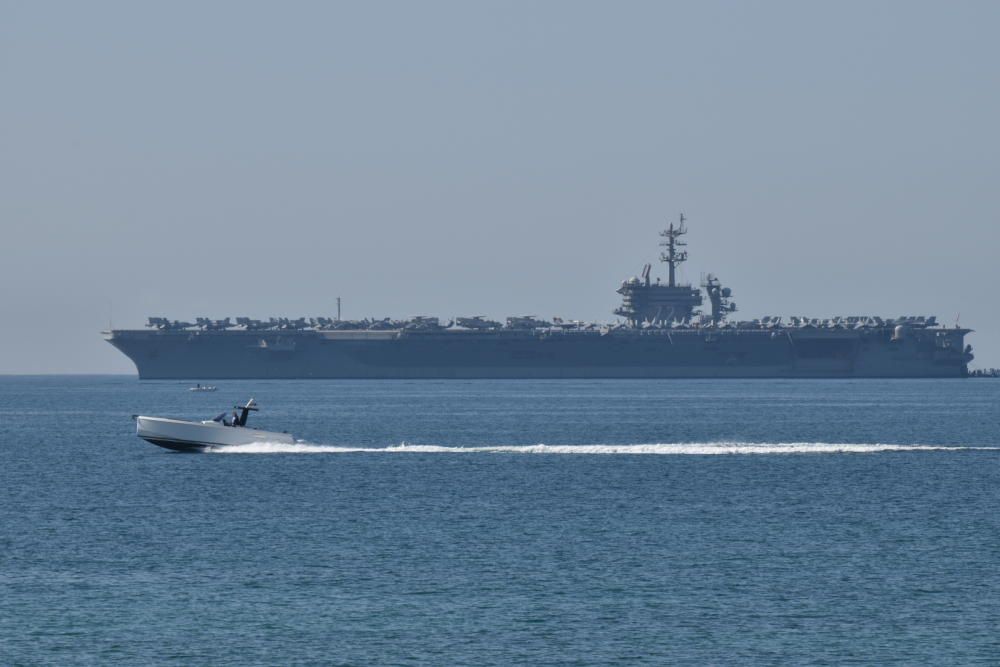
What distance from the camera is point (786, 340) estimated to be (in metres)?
141

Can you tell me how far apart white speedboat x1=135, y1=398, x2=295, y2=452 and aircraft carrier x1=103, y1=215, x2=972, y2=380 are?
92338mm

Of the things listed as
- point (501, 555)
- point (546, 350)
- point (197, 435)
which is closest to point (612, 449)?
point (197, 435)

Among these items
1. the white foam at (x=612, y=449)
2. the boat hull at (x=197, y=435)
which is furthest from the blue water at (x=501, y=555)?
the boat hull at (x=197, y=435)

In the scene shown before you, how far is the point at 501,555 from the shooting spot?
28609 millimetres

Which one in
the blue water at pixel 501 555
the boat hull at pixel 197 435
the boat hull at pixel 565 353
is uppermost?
the boat hull at pixel 565 353

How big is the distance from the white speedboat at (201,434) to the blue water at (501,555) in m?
0.44

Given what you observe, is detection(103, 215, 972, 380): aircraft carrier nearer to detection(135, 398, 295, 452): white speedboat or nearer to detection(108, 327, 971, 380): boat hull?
detection(108, 327, 971, 380): boat hull

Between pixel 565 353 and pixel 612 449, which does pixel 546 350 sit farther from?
pixel 612 449

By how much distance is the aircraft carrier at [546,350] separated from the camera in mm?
142750

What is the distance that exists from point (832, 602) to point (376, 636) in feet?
21.5

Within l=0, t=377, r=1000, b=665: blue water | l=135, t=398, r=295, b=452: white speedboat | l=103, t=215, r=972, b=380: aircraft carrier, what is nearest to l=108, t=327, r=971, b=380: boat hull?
l=103, t=215, r=972, b=380: aircraft carrier

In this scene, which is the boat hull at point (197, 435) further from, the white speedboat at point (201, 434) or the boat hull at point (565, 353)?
the boat hull at point (565, 353)

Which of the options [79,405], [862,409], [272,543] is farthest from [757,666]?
[79,405]

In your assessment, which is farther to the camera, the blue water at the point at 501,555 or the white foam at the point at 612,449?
the white foam at the point at 612,449
